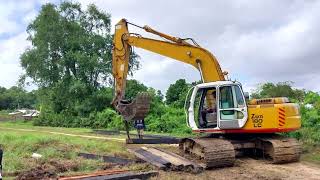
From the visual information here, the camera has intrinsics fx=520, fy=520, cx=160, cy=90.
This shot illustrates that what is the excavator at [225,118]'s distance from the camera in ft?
→ 52.3

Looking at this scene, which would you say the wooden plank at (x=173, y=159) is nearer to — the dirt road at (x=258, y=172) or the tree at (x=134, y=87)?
the dirt road at (x=258, y=172)

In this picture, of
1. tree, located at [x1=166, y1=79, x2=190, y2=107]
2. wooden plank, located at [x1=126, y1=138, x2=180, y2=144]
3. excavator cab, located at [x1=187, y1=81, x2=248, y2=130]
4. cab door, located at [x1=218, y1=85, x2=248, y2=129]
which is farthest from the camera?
tree, located at [x1=166, y1=79, x2=190, y2=107]

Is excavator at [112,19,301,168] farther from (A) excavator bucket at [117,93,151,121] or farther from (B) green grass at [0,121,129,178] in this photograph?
(B) green grass at [0,121,129,178]

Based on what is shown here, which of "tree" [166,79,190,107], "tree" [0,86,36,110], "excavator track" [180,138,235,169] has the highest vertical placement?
"tree" [0,86,36,110]

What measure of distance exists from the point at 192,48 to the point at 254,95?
14.0 metres

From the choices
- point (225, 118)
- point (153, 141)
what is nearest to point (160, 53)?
A: point (153, 141)

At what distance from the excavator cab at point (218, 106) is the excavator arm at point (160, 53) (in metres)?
1.19

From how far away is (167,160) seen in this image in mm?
15383

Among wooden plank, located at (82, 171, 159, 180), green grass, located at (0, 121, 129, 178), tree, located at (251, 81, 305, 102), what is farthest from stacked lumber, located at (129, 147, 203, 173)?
tree, located at (251, 81, 305, 102)

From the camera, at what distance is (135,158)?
16.9 meters

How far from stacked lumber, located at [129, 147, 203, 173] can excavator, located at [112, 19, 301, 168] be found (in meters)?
0.52

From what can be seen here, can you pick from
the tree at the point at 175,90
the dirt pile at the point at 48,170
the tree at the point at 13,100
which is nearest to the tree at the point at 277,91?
the tree at the point at 175,90

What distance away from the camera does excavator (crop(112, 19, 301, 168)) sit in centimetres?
1595

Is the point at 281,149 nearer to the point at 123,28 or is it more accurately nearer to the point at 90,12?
the point at 123,28
